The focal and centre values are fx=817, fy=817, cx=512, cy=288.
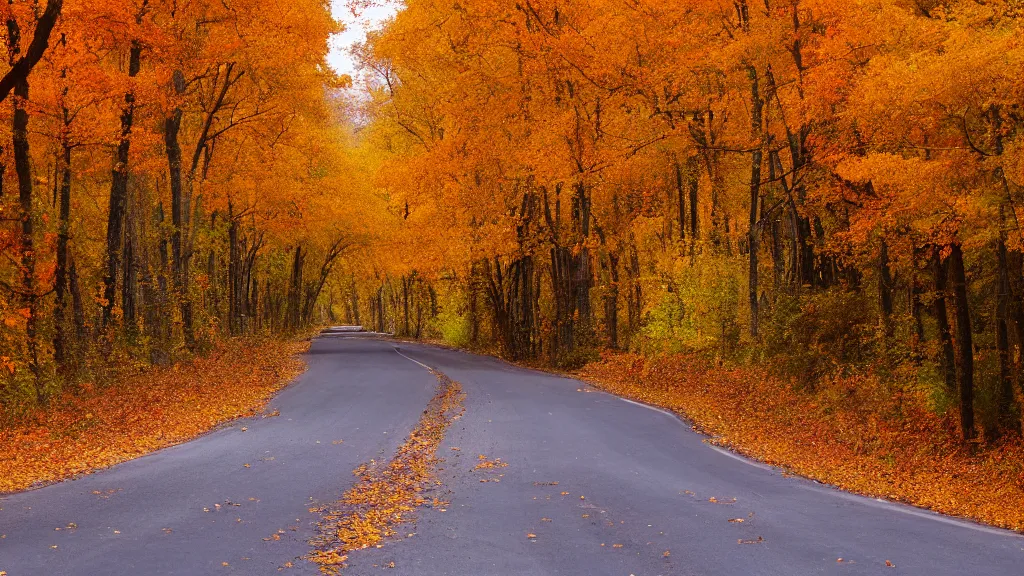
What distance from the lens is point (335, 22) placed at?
89.0 feet

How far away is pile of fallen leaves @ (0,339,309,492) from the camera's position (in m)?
12.4

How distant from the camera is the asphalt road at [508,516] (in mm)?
7324

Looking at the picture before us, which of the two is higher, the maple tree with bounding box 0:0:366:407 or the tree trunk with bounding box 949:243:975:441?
the maple tree with bounding box 0:0:366:407

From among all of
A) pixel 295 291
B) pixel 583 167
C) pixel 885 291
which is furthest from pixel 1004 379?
pixel 295 291

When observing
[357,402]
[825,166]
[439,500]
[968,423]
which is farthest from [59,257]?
[968,423]

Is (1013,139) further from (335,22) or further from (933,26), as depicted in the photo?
(335,22)

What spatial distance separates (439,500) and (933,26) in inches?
422

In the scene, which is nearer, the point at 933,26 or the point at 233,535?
the point at 233,535

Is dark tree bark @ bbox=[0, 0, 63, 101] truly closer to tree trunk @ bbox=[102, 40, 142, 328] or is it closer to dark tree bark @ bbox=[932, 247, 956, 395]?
tree trunk @ bbox=[102, 40, 142, 328]

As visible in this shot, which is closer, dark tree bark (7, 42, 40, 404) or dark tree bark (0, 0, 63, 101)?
dark tree bark (0, 0, 63, 101)

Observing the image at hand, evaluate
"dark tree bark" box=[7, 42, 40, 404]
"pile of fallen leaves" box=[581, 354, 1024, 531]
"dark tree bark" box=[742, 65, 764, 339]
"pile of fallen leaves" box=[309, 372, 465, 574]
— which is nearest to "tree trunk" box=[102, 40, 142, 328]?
"dark tree bark" box=[7, 42, 40, 404]

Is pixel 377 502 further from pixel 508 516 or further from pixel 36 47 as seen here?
pixel 36 47

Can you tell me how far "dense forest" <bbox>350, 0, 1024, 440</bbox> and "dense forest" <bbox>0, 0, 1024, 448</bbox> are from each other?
0.08 meters

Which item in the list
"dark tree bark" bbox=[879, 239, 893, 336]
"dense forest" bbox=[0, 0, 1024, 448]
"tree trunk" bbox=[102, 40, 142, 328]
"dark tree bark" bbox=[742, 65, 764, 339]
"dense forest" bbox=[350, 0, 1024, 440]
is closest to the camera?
"dense forest" bbox=[350, 0, 1024, 440]
